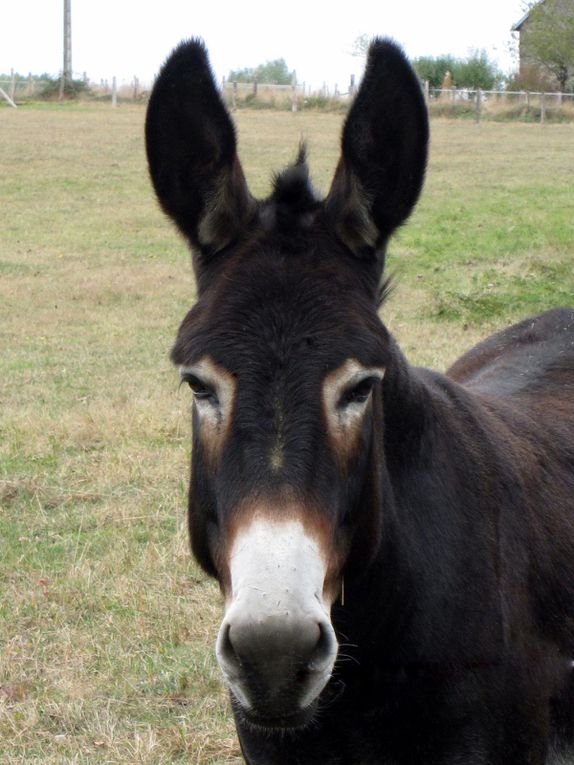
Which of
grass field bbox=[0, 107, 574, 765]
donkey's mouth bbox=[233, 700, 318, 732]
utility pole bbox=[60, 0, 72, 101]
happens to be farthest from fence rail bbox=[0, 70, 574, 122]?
donkey's mouth bbox=[233, 700, 318, 732]

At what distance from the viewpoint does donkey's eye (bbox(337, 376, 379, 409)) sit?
8.94ft

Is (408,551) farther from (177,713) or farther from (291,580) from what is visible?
(177,713)

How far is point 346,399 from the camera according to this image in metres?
2.74

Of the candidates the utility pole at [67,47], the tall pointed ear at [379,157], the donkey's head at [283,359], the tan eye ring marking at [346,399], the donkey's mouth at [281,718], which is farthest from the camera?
the utility pole at [67,47]

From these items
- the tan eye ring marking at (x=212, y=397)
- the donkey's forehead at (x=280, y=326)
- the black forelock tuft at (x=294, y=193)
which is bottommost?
the tan eye ring marking at (x=212, y=397)

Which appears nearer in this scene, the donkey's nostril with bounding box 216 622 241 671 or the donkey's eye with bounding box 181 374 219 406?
the donkey's nostril with bounding box 216 622 241 671

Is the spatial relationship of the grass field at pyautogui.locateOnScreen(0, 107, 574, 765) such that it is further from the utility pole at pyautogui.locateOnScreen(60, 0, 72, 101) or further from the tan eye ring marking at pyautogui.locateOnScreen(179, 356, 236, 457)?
the utility pole at pyautogui.locateOnScreen(60, 0, 72, 101)

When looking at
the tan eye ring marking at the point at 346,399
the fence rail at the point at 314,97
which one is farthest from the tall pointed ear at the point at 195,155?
the fence rail at the point at 314,97

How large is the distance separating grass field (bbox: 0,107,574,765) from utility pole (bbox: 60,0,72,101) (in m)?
20.5

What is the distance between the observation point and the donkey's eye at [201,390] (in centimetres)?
276

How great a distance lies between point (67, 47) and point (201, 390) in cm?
5188

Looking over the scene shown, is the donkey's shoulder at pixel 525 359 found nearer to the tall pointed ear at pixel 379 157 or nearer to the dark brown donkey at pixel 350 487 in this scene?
the dark brown donkey at pixel 350 487

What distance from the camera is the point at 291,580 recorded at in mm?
2307

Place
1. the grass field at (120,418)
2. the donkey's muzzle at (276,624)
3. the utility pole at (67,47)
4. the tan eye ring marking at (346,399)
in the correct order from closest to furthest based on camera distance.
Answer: the donkey's muzzle at (276,624) < the tan eye ring marking at (346,399) < the grass field at (120,418) < the utility pole at (67,47)
